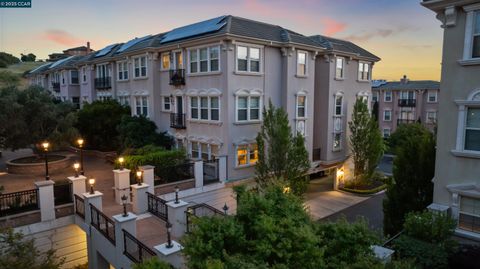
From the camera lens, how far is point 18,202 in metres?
12.6

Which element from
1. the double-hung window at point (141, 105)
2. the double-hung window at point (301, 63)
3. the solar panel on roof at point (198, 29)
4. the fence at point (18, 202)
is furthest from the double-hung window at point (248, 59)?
the fence at point (18, 202)

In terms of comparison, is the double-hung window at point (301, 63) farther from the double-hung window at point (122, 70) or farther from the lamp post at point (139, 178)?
the double-hung window at point (122, 70)

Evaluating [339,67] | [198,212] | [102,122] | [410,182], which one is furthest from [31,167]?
[339,67]

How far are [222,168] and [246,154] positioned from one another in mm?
2045

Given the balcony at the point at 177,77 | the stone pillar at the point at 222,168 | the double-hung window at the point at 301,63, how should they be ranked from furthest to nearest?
the double-hung window at the point at 301,63
the balcony at the point at 177,77
the stone pillar at the point at 222,168

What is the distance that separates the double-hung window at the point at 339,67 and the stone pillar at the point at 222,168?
11.3 m

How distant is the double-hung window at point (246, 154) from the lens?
1872cm

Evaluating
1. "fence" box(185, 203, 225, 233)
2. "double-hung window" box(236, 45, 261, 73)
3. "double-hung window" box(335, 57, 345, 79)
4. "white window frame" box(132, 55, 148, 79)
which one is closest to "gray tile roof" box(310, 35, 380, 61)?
"double-hung window" box(335, 57, 345, 79)

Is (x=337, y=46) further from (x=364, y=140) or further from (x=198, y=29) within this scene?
(x=198, y=29)

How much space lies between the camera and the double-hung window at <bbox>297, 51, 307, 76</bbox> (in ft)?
67.1

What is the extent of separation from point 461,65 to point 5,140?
78.5 feet

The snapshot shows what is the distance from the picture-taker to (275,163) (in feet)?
56.0

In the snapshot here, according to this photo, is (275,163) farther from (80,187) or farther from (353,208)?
(80,187)

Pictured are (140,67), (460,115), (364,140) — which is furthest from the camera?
(140,67)
